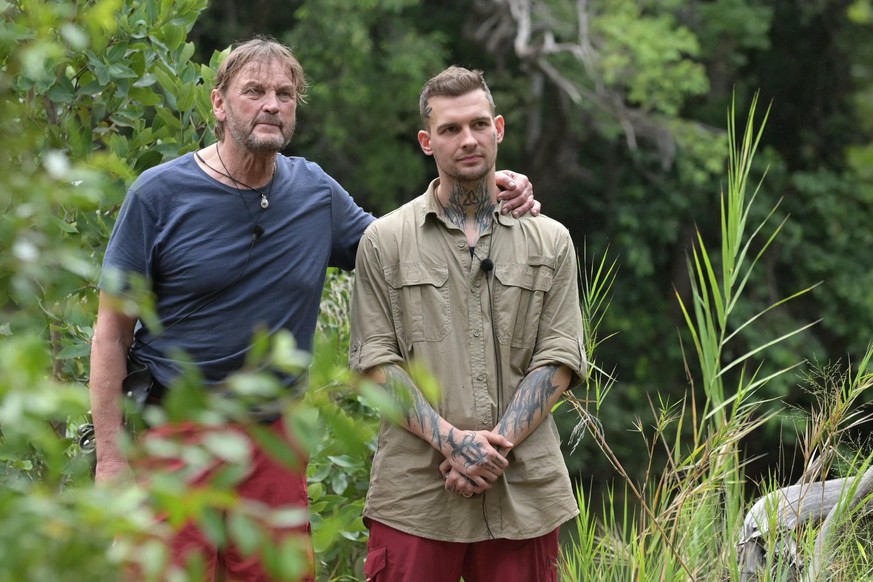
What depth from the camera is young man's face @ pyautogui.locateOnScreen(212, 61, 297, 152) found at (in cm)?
260

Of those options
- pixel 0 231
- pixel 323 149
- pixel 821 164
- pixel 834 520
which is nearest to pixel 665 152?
pixel 821 164

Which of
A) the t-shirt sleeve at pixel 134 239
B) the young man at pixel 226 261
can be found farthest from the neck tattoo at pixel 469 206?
the t-shirt sleeve at pixel 134 239

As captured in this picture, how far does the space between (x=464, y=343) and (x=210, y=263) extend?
59 centimetres

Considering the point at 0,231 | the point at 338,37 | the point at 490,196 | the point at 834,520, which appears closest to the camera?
the point at 0,231

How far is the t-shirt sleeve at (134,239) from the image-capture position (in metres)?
2.51

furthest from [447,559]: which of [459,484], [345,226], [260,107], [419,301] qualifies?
[260,107]

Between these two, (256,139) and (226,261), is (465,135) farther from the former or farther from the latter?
(226,261)

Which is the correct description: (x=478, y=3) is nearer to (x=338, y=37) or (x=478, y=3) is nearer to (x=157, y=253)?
(x=338, y=37)

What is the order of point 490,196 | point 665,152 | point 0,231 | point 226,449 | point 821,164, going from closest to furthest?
1. point 226,449
2. point 0,231
3. point 490,196
4. point 665,152
5. point 821,164

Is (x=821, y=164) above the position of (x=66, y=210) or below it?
below

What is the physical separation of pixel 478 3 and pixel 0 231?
1210 centimetres

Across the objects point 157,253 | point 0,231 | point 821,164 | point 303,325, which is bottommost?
point 821,164

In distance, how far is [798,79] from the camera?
1449 cm

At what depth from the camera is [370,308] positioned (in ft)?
9.09
